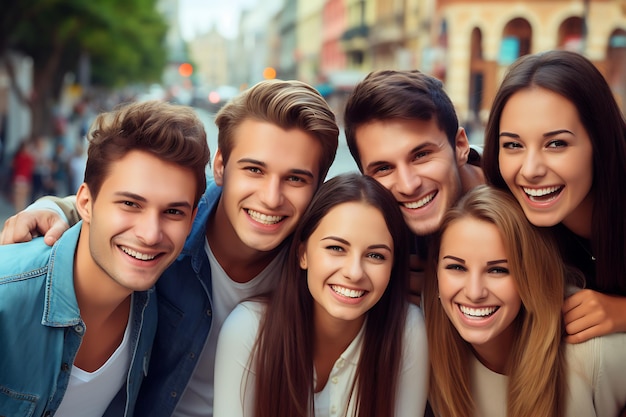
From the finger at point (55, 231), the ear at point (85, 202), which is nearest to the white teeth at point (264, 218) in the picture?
the ear at point (85, 202)

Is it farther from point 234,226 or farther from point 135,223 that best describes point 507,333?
point 135,223

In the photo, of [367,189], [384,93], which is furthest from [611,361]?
[384,93]

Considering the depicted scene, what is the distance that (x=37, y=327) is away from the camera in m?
3.18

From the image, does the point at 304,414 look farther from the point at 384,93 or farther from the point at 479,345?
the point at 384,93

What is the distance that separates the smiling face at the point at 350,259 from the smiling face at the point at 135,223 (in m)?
0.65

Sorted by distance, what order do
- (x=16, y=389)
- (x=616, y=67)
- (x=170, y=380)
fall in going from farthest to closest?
(x=616, y=67)
(x=170, y=380)
(x=16, y=389)

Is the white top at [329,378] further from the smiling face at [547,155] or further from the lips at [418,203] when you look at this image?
the smiling face at [547,155]

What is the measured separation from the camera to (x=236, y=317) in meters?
3.60

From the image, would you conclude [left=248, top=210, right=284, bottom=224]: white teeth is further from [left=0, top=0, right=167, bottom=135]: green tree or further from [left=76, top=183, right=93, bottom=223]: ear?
[left=0, top=0, right=167, bottom=135]: green tree

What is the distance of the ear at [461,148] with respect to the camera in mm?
4109

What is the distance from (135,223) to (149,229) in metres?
0.09

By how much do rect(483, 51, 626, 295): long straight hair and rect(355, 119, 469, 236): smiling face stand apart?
39cm

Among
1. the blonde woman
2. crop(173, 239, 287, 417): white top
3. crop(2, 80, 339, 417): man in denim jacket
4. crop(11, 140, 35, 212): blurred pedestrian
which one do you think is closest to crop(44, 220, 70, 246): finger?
crop(2, 80, 339, 417): man in denim jacket

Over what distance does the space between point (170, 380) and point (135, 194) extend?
108 cm
